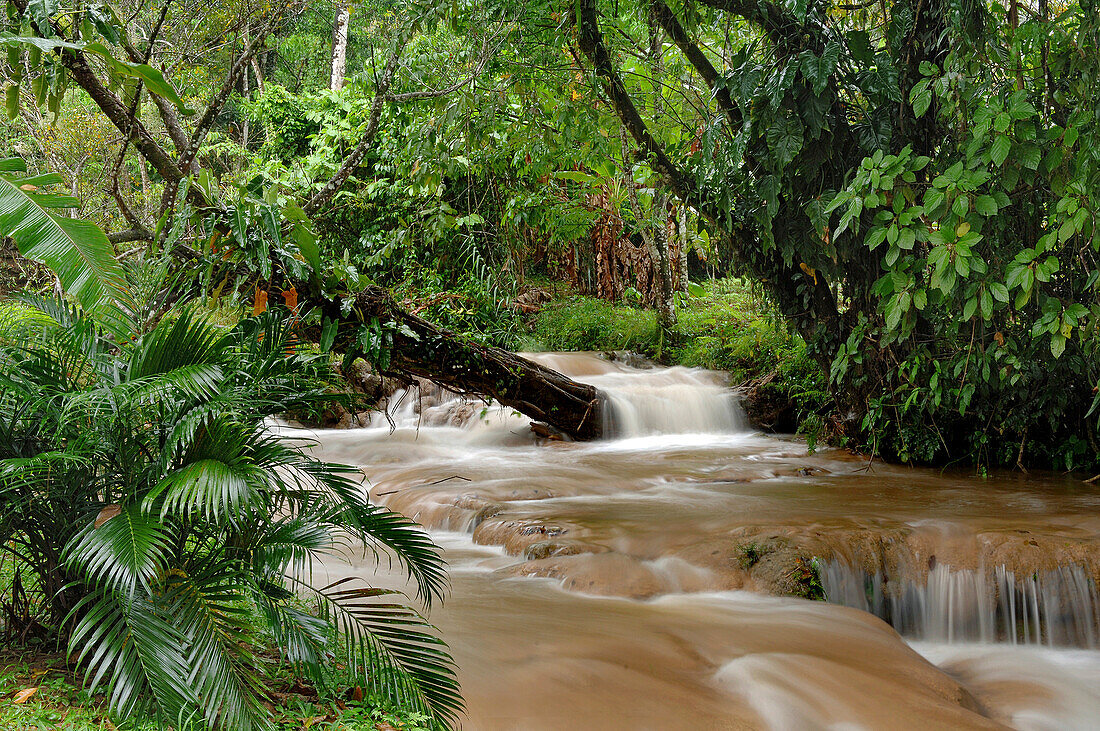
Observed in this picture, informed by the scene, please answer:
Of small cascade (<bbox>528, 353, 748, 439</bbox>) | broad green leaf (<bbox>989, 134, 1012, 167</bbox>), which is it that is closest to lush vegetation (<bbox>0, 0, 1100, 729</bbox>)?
broad green leaf (<bbox>989, 134, 1012, 167</bbox>)

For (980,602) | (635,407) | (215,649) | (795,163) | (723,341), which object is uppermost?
(795,163)

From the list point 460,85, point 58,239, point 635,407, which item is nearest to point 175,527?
point 58,239

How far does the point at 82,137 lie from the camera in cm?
1084

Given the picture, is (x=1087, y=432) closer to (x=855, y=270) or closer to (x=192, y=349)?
(x=855, y=270)

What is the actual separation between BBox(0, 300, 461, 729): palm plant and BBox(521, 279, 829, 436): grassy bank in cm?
561

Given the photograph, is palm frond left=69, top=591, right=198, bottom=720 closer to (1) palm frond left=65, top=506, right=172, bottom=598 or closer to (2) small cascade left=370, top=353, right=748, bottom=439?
(1) palm frond left=65, top=506, right=172, bottom=598

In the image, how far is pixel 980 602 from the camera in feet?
14.5

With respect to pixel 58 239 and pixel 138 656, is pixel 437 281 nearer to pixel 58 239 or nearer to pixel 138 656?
pixel 58 239

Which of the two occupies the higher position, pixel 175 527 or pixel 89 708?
pixel 175 527

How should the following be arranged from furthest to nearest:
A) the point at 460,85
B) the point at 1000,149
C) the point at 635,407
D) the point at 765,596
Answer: the point at 635,407 → the point at 460,85 → the point at 765,596 → the point at 1000,149

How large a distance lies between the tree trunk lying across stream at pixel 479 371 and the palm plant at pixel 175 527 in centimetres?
287

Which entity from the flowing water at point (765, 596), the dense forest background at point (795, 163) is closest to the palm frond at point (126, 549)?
the flowing water at point (765, 596)

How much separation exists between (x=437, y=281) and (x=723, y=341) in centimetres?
493

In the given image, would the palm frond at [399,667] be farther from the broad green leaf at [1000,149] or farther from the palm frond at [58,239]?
the broad green leaf at [1000,149]
